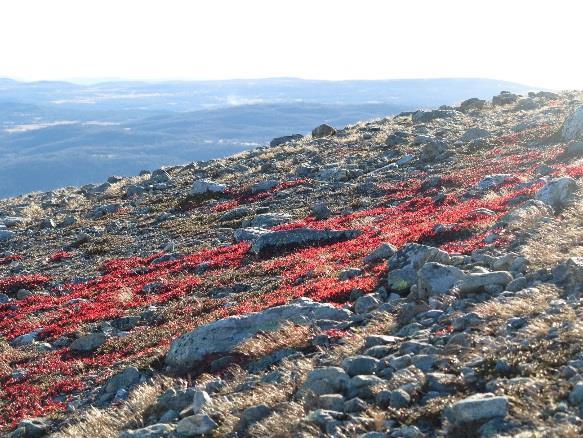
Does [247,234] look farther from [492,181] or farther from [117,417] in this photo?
[117,417]

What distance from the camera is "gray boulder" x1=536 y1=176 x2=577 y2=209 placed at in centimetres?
1575

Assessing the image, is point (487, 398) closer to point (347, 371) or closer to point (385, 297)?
point (347, 371)

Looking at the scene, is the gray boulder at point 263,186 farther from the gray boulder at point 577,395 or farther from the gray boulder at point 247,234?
the gray boulder at point 577,395

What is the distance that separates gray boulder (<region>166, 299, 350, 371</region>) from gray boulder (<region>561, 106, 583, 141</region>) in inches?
816

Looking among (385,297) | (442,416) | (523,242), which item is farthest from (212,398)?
(523,242)

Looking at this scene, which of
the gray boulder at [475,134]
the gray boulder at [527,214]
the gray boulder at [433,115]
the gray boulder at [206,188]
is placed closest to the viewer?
the gray boulder at [527,214]

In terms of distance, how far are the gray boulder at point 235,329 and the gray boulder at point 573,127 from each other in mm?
20719

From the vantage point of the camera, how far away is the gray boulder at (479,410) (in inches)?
283

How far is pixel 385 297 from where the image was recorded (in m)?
13.1

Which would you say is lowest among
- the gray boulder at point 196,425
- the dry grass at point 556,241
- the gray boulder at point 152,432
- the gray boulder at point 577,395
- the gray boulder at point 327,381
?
the gray boulder at point 152,432

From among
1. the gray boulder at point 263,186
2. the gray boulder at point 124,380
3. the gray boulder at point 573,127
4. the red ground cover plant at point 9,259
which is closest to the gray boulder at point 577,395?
the gray boulder at point 124,380

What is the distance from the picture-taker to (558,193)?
16031 mm

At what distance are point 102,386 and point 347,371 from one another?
6.02m

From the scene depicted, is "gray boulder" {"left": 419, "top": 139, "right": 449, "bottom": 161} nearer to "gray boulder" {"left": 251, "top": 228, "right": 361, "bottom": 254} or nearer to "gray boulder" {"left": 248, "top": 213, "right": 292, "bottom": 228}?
"gray boulder" {"left": 248, "top": 213, "right": 292, "bottom": 228}
